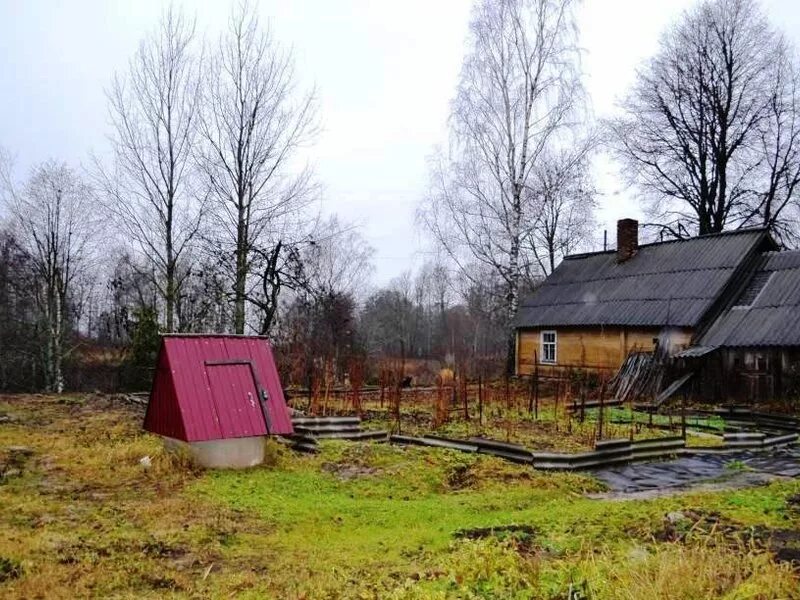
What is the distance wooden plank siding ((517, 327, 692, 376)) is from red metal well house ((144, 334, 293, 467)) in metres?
15.8

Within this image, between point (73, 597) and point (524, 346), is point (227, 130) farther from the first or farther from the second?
point (73, 597)

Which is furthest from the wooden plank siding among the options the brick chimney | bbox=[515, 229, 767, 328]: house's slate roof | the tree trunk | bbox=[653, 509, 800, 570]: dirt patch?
bbox=[653, 509, 800, 570]: dirt patch

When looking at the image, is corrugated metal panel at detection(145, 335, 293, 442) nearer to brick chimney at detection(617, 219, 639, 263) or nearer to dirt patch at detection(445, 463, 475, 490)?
dirt patch at detection(445, 463, 475, 490)

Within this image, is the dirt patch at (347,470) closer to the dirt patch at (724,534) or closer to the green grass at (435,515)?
the green grass at (435,515)

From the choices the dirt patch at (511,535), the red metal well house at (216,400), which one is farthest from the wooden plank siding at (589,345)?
the dirt patch at (511,535)

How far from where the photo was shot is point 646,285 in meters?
24.2

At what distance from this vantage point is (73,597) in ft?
15.9

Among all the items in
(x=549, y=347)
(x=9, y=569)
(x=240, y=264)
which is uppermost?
(x=240, y=264)

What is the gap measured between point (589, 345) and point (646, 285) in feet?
10.1

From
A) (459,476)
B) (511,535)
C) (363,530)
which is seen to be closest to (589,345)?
(459,476)

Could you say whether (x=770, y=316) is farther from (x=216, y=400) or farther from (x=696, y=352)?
(x=216, y=400)

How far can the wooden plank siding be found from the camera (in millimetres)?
22594

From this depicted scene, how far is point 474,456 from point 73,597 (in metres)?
7.20

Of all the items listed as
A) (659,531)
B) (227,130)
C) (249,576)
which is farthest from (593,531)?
(227,130)
